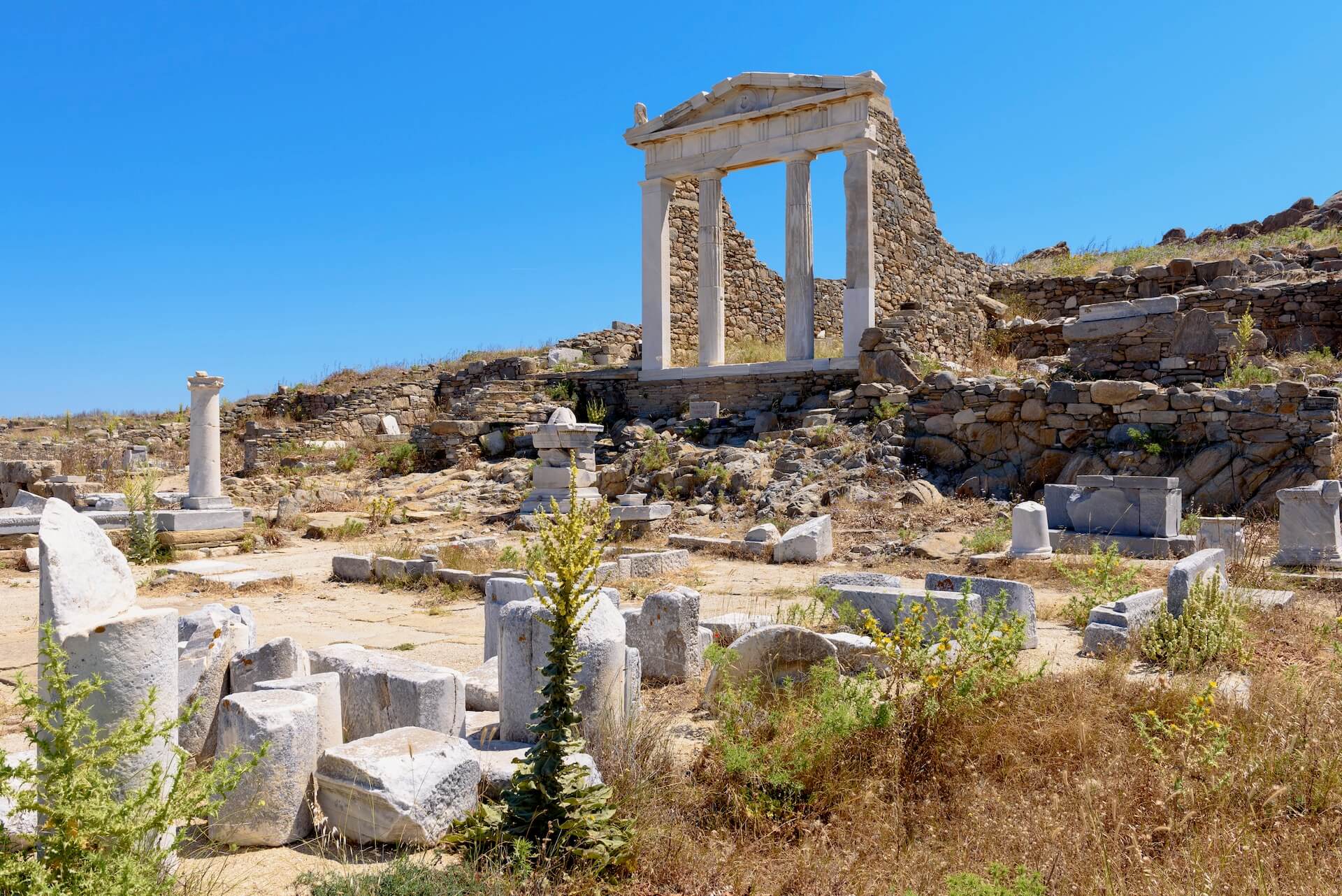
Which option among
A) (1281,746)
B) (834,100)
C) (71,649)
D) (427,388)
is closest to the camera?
(71,649)

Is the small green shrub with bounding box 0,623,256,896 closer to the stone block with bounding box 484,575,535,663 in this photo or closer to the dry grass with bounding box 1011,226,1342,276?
the stone block with bounding box 484,575,535,663

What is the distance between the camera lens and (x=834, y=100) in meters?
17.2

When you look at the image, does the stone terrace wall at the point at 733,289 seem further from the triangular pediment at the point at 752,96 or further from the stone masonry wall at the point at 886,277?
the triangular pediment at the point at 752,96

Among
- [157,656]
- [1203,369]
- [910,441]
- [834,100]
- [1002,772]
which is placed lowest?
[1002,772]

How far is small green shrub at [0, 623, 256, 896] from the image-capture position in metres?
2.57

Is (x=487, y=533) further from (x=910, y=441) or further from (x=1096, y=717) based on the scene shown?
(x=1096, y=717)

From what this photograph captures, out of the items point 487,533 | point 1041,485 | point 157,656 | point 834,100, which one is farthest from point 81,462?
point 157,656

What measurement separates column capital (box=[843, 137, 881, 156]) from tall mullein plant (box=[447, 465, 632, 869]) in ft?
50.0

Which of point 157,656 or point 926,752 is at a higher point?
point 157,656

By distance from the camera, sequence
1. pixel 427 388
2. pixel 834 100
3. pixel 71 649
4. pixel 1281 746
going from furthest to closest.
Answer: pixel 427 388 < pixel 834 100 < pixel 1281 746 < pixel 71 649

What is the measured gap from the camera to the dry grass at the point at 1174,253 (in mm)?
20562

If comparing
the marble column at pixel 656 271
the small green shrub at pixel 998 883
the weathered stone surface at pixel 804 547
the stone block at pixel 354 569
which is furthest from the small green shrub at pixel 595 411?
the small green shrub at pixel 998 883

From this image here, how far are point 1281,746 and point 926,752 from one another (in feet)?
4.66

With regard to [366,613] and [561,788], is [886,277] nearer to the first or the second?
[366,613]
